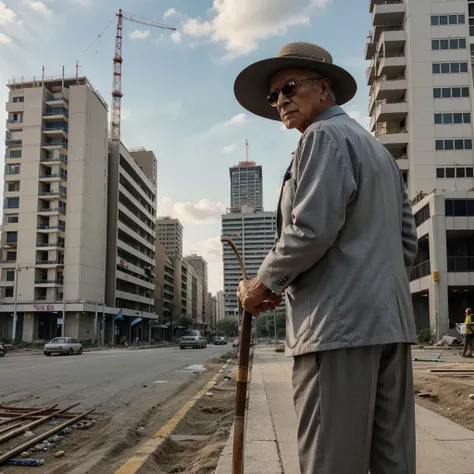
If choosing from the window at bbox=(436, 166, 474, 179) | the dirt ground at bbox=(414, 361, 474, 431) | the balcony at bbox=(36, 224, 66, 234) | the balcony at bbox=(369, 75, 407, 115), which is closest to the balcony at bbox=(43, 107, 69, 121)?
the balcony at bbox=(36, 224, 66, 234)

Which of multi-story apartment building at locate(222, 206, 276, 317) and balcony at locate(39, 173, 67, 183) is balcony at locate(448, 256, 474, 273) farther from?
balcony at locate(39, 173, 67, 183)

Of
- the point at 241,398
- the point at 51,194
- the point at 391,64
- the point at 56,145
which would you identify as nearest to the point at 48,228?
the point at 51,194

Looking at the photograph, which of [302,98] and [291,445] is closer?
[302,98]

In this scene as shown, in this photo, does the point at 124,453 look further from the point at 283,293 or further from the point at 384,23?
the point at 384,23

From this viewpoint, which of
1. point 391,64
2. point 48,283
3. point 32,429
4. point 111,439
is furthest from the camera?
point 48,283

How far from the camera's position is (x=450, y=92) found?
47500mm

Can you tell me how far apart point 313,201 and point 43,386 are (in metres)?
10.6

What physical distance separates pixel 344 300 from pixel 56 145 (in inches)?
2634

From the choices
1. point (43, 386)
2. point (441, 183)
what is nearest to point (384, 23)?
point (441, 183)

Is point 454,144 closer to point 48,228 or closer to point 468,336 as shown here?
point 468,336

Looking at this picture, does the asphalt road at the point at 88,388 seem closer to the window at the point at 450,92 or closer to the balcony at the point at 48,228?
the window at the point at 450,92

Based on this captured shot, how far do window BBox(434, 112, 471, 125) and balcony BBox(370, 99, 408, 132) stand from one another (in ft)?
9.68

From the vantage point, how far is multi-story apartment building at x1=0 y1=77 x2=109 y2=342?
6069 cm

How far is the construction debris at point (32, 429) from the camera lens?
471 cm
